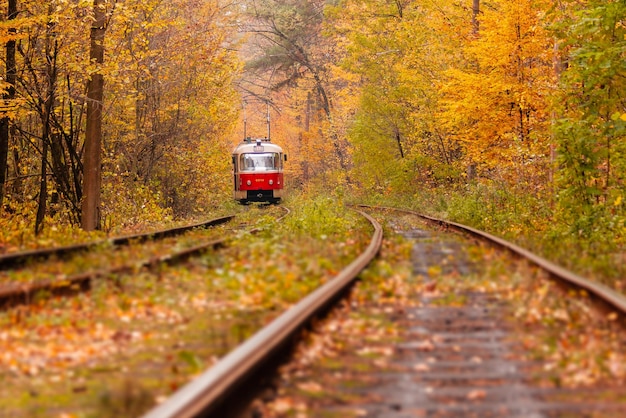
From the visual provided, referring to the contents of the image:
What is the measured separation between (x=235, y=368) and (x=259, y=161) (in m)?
34.6

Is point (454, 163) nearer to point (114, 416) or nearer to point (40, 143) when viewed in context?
point (40, 143)

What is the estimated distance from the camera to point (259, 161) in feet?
128

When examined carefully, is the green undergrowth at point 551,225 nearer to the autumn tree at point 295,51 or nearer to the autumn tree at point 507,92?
the autumn tree at point 507,92

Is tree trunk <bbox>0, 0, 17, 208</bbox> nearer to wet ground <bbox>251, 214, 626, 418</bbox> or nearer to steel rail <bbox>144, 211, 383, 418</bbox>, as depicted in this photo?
wet ground <bbox>251, 214, 626, 418</bbox>

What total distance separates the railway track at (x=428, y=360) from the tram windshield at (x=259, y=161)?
30.1 metres

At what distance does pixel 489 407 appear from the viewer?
471 centimetres

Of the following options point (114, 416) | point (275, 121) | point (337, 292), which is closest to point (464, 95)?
point (337, 292)

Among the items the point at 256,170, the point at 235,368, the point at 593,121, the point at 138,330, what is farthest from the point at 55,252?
the point at 256,170

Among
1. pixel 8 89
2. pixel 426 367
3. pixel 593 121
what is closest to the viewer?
pixel 426 367

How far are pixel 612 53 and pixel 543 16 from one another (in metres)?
3.68

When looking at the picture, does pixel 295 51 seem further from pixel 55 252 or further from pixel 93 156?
pixel 55 252

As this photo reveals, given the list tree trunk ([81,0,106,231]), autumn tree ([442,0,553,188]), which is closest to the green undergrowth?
autumn tree ([442,0,553,188])

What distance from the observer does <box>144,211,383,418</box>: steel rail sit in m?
3.92

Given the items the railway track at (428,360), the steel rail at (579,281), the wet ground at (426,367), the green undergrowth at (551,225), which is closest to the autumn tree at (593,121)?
the green undergrowth at (551,225)
